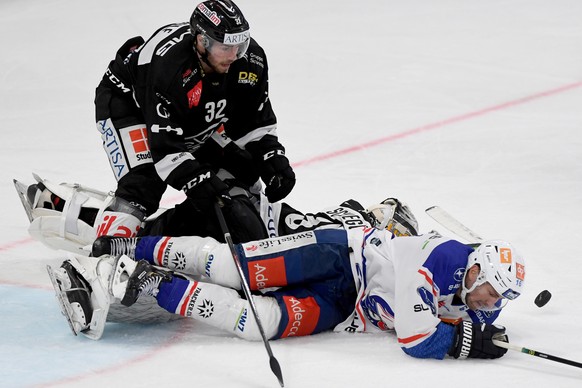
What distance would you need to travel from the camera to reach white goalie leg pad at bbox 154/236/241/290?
13.7 ft

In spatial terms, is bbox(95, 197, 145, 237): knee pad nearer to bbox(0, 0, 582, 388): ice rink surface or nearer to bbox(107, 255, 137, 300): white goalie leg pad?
bbox(0, 0, 582, 388): ice rink surface

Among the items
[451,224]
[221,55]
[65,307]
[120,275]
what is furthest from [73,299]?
[451,224]

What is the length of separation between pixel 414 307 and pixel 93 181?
2.93 meters

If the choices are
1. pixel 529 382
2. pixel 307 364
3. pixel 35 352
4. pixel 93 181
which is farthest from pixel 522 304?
pixel 93 181

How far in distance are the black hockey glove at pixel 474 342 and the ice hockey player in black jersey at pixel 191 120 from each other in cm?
118

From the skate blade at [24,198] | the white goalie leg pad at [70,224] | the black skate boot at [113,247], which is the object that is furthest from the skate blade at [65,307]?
the skate blade at [24,198]

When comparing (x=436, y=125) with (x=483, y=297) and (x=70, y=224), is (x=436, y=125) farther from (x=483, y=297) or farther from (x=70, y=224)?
(x=483, y=297)

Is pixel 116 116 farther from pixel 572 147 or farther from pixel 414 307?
pixel 572 147

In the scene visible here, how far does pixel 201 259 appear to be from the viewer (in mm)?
4230

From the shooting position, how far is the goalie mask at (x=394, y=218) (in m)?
5.09

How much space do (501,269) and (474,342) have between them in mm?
289

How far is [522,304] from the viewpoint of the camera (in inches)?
182

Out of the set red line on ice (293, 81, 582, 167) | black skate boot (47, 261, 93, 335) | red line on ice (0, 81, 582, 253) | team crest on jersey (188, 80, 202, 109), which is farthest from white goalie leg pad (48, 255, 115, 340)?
red line on ice (293, 81, 582, 167)

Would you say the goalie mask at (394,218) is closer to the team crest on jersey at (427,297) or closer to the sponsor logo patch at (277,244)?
the sponsor logo patch at (277,244)
